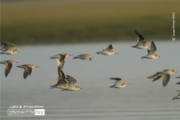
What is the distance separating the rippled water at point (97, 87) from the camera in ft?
17.2

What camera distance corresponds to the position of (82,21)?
6.88 meters

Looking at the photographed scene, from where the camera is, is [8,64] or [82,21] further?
[82,21]

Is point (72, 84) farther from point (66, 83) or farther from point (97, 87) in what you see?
point (97, 87)

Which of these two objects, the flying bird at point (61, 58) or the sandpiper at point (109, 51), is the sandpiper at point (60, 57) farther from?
the sandpiper at point (109, 51)

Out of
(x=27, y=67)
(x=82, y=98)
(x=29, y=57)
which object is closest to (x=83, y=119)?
(x=82, y=98)

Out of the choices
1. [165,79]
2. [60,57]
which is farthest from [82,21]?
[165,79]

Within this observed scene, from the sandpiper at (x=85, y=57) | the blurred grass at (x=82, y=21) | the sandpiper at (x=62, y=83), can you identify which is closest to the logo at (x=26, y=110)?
the sandpiper at (x=62, y=83)

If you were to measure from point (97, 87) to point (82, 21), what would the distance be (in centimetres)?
127

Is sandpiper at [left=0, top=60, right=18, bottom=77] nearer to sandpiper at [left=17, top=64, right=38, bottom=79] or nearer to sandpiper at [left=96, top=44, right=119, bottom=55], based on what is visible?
sandpiper at [left=17, top=64, right=38, bottom=79]

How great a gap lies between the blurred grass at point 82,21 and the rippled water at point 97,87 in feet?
0.58

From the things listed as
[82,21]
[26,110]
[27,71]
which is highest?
[82,21]

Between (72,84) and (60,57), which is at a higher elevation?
(60,57)

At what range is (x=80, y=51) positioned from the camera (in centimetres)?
653

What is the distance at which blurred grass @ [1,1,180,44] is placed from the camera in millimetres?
6449
